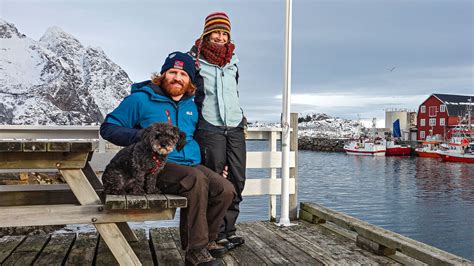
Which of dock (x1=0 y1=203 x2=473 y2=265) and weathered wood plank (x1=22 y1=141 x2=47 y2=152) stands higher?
weathered wood plank (x1=22 y1=141 x2=47 y2=152)

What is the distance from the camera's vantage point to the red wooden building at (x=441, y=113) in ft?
209

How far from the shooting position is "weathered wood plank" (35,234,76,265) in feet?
12.5

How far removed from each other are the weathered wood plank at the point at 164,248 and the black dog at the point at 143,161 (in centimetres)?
86

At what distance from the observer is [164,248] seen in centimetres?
413

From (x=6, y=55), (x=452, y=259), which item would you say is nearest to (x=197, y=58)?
(x=452, y=259)

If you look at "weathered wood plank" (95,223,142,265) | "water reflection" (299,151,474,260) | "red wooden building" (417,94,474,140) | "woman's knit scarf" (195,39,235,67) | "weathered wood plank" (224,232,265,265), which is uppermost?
"red wooden building" (417,94,474,140)

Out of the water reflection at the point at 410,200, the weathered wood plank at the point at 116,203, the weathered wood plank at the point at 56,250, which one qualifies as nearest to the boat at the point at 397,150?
the water reflection at the point at 410,200

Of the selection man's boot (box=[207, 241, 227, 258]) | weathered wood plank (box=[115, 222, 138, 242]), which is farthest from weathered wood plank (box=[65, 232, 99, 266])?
man's boot (box=[207, 241, 227, 258])

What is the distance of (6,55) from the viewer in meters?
51.7

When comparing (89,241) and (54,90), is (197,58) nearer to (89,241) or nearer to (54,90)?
(89,241)

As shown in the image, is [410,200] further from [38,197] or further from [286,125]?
[38,197]

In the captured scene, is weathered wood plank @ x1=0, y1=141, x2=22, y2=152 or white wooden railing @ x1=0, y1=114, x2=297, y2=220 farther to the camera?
white wooden railing @ x1=0, y1=114, x2=297, y2=220

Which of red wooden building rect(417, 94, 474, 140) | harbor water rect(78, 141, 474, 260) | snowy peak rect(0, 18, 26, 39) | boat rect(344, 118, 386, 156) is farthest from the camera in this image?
boat rect(344, 118, 386, 156)

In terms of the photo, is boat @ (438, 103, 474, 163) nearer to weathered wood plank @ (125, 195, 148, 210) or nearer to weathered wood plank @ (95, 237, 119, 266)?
weathered wood plank @ (95, 237, 119, 266)
